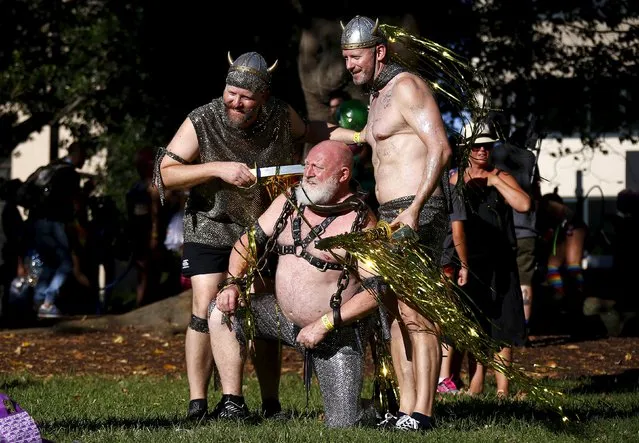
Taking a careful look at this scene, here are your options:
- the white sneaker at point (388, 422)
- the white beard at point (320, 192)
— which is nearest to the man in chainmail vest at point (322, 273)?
the white beard at point (320, 192)

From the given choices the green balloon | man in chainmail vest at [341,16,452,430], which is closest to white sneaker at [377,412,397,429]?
man in chainmail vest at [341,16,452,430]

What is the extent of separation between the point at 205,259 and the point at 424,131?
65.1 inches

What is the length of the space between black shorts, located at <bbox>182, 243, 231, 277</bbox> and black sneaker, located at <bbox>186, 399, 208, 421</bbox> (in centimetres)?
76

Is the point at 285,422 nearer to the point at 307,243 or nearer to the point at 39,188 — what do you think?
the point at 307,243

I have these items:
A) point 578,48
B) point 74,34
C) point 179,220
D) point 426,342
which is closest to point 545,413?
point 426,342

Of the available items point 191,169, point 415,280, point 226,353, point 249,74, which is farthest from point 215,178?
point 415,280

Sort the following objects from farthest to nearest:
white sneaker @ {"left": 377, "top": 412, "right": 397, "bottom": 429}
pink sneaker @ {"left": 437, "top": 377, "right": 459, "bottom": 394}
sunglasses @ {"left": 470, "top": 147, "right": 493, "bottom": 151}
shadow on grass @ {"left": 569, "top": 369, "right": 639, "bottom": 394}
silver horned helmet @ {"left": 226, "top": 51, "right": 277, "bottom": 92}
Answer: pink sneaker @ {"left": 437, "top": 377, "right": 459, "bottom": 394}, shadow on grass @ {"left": 569, "top": 369, "right": 639, "bottom": 394}, sunglasses @ {"left": 470, "top": 147, "right": 493, "bottom": 151}, silver horned helmet @ {"left": 226, "top": 51, "right": 277, "bottom": 92}, white sneaker @ {"left": 377, "top": 412, "right": 397, "bottom": 429}

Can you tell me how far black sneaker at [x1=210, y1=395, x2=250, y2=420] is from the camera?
287 inches

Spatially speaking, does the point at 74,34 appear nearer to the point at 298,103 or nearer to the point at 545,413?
the point at 298,103

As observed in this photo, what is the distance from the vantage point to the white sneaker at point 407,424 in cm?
683

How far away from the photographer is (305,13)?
1341 cm

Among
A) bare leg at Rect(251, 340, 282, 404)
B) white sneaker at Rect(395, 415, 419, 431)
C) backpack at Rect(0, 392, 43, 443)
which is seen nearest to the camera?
backpack at Rect(0, 392, 43, 443)

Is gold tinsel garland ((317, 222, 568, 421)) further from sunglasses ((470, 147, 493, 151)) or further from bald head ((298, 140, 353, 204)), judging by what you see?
sunglasses ((470, 147, 493, 151))

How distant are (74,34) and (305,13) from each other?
8.34 m
